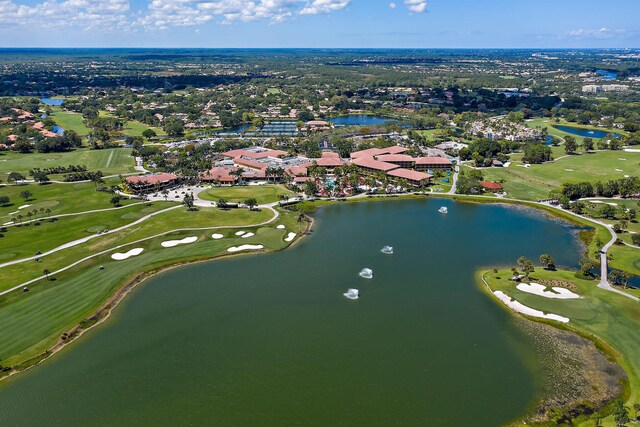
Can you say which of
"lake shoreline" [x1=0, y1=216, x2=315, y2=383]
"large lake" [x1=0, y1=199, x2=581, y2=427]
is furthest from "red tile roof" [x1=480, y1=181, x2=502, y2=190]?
"lake shoreline" [x1=0, y1=216, x2=315, y2=383]

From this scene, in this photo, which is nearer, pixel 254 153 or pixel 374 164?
pixel 374 164

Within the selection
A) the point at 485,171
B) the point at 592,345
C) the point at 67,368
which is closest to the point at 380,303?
the point at 592,345

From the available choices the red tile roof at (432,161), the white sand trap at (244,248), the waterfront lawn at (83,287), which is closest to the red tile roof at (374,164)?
the red tile roof at (432,161)

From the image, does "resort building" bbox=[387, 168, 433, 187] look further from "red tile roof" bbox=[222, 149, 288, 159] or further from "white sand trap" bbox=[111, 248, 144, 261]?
"white sand trap" bbox=[111, 248, 144, 261]

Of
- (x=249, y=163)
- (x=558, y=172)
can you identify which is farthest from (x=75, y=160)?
(x=558, y=172)

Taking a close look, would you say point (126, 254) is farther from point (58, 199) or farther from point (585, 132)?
point (585, 132)

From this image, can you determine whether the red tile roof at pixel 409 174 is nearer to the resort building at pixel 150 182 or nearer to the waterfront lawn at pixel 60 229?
the resort building at pixel 150 182

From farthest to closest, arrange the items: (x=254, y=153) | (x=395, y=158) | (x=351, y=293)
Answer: (x=254, y=153) → (x=395, y=158) → (x=351, y=293)

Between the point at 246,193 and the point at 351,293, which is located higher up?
the point at 246,193

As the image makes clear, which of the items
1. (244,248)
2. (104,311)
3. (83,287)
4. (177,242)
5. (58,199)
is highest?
(58,199)
